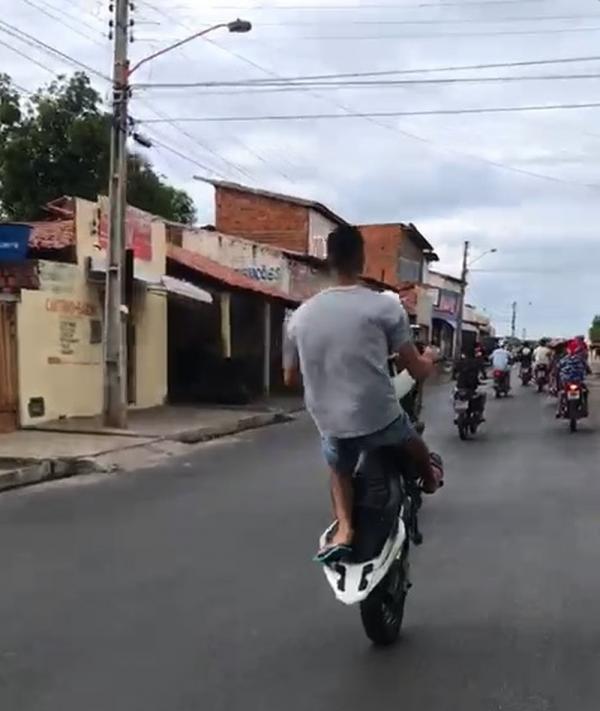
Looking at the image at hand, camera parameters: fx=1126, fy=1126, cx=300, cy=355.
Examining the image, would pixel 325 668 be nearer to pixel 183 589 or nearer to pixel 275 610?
pixel 275 610

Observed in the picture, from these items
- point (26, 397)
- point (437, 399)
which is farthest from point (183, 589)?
point (437, 399)

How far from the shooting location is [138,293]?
80.6ft

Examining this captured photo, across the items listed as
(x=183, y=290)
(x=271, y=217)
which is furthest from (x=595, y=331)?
(x=183, y=290)

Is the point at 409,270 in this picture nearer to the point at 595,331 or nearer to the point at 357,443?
the point at 595,331

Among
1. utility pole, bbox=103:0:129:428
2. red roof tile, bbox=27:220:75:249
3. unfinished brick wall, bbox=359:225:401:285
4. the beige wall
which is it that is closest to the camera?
utility pole, bbox=103:0:129:428

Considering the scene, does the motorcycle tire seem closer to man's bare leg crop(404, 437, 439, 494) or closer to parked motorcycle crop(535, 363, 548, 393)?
man's bare leg crop(404, 437, 439, 494)

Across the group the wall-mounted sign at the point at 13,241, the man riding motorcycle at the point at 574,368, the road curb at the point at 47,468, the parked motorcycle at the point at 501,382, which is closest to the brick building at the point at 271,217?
the parked motorcycle at the point at 501,382

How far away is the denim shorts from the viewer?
5.52 meters

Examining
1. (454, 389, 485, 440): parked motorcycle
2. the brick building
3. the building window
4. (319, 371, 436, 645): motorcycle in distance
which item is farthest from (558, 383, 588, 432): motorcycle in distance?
the building window

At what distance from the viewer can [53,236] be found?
21.5 metres

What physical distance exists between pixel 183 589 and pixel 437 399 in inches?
1002

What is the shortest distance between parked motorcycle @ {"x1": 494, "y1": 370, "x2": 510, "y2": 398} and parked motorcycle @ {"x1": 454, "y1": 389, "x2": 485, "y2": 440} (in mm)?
12066

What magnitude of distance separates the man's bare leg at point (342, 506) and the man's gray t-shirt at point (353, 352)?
25 cm

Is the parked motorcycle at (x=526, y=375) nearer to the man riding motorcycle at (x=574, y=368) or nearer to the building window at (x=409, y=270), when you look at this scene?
the man riding motorcycle at (x=574, y=368)
